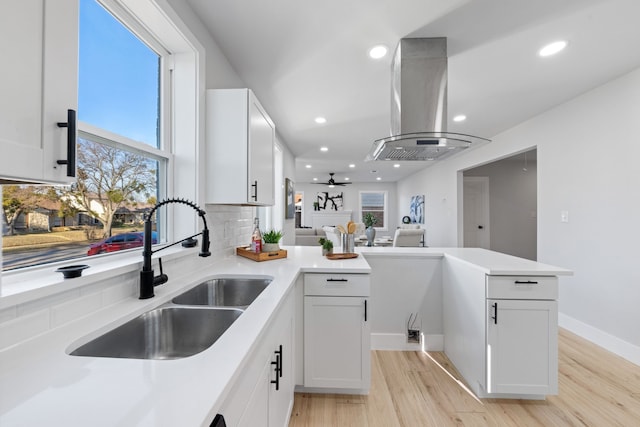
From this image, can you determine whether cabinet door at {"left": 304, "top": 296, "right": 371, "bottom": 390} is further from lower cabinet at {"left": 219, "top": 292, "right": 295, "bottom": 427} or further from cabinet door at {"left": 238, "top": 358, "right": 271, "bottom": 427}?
cabinet door at {"left": 238, "top": 358, "right": 271, "bottom": 427}

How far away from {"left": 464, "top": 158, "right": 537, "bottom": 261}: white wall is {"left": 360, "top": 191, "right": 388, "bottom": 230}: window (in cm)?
436

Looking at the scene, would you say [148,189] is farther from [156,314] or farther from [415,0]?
[415,0]

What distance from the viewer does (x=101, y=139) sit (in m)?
1.19

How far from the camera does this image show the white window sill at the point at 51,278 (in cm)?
76

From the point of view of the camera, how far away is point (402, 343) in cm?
256

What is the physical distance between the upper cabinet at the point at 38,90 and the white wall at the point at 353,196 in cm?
966

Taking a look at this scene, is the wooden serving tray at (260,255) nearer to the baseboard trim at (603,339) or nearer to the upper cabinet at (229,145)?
the upper cabinet at (229,145)

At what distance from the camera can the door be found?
6492mm

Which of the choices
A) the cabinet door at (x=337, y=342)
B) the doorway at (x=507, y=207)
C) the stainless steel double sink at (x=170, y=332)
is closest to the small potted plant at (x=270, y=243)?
the cabinet door at (x=337, y=342)

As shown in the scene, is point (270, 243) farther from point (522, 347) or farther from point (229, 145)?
point (522, 347)

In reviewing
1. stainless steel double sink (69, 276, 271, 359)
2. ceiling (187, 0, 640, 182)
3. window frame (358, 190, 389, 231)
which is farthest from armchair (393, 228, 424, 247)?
window frame (358, 190, 389, 231)

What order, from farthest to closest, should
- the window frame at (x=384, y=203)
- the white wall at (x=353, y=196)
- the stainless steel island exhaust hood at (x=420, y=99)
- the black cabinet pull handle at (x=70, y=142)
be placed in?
the window frame at (x=384, y=203)
the white wall at (x=353, y=196)
the stainless steel island exhaust hood at (x=420, y=99)
the black cabinet pull handle at (x=70, y=142)

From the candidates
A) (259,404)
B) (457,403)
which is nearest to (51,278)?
(259,404)

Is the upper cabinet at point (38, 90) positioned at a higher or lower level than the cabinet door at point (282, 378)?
higher
